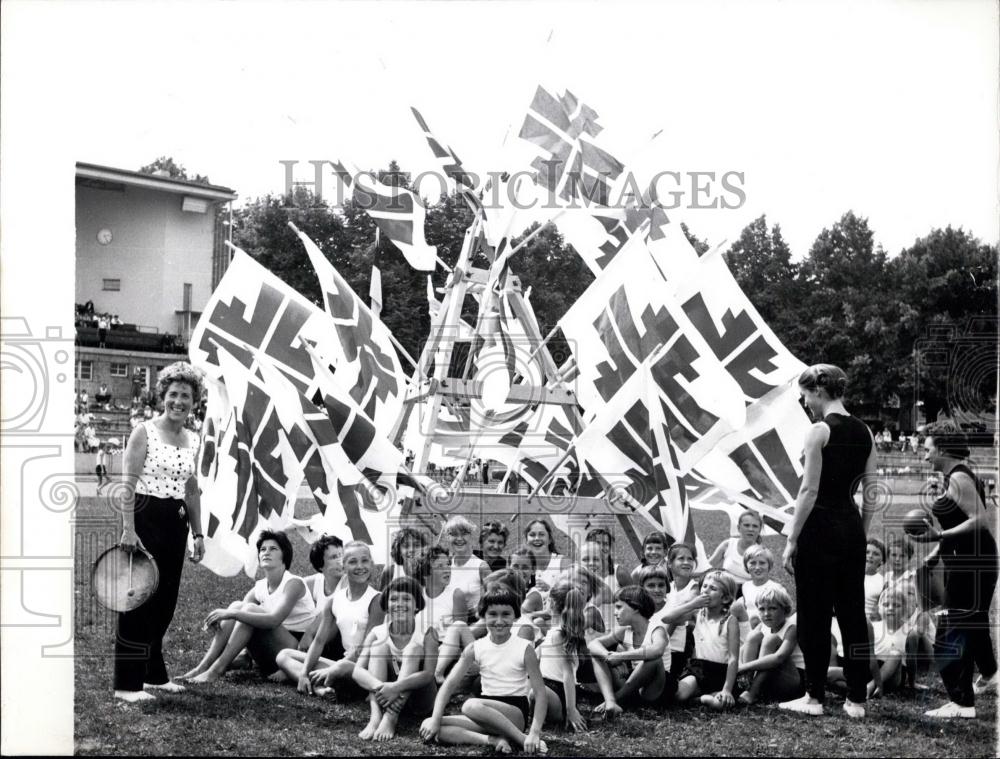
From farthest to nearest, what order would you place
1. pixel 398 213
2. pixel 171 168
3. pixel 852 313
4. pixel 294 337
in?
pixel 852 313
pixel 398 213
pixel 171 168
pixel 294 337

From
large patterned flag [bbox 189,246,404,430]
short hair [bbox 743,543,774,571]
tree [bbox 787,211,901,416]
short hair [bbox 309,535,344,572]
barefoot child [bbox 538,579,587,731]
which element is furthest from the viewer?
tree [bbox 787,211,901,416]

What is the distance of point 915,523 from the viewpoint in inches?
184

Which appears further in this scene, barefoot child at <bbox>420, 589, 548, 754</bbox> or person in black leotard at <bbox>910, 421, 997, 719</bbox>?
person in black leotard at <bbox>910, 421, 997, 719</bbox>

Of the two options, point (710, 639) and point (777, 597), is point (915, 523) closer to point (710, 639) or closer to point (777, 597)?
point (777, 597)

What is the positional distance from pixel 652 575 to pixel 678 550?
0.71 ft

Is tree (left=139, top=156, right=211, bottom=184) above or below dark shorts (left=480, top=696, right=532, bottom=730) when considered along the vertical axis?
above

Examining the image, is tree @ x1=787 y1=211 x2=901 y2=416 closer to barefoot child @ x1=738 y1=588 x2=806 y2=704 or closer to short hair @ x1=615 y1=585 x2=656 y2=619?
barefoot child @ x1=738 y1=588 x2=806 y2=704

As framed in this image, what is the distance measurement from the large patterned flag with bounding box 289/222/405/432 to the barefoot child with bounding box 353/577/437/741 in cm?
141

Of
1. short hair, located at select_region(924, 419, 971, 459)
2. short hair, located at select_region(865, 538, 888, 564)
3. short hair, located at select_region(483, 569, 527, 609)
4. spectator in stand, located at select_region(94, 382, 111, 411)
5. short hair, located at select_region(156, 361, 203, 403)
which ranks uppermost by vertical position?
short hair, located at select_region(156, 361, 203, 403)

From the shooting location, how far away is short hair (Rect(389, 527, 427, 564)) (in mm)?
4324

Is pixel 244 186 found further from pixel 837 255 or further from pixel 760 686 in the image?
pixel 837 255

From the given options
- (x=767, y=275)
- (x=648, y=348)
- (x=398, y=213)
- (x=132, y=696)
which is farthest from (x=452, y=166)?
(x=767, y=275)

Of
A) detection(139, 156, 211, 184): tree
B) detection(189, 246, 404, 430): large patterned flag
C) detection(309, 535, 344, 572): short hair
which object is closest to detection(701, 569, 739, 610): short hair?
detection(309, 535, 344, 572): short hair

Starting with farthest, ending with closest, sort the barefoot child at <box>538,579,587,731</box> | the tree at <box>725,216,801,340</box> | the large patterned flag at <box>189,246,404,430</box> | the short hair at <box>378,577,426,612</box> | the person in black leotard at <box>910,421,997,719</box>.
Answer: the tree at <box>725,216,801,340</box> → the large patterned flag at <box>189,246,404,430</box> → the person in black leotard at <box>910,421,997,719</box> → the short hair at <box>378,577,426,612</box> → the barefoot child at <box>538,579,587,731</box>
